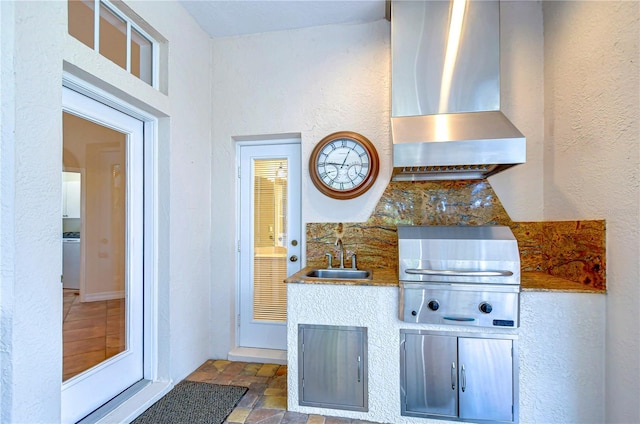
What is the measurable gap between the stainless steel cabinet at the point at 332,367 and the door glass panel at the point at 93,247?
4.28 ft

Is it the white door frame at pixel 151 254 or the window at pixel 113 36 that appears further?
the white door frame at pixel 151 254

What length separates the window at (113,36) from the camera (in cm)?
172

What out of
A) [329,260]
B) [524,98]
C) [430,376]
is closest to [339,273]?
[329,260]

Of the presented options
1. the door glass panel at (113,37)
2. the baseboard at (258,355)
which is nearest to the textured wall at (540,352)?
the baseboard at (258,355)

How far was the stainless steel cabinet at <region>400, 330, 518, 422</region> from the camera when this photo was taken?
5.97ft

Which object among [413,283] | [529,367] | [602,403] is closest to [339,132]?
[413,283]

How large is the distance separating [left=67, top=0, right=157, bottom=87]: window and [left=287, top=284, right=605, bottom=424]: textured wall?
216 centimetres

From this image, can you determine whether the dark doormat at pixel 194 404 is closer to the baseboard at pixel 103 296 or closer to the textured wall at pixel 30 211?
the textured wall at pixel 30 211

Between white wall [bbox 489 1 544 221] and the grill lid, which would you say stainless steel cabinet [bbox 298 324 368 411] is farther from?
white wall [bbox 489 1 544 221]

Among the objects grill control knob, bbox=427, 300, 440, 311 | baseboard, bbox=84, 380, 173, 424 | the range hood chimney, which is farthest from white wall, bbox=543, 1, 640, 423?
baseboard, bbox=84, 380, 173, 424

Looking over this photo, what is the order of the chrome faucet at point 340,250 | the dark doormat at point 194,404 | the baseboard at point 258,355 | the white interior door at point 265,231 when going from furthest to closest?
the white interior door at point 265,231 < the baseboard at point 258,355 < the chrome faucet at point 340,250 < the dark doormat at point 194,404

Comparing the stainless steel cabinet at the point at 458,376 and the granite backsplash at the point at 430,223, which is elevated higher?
the granite backsplash at the point at 430,223

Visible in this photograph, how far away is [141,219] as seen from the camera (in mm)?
2264

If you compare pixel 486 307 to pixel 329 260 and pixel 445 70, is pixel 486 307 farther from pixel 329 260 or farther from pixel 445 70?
pixel 445 70
